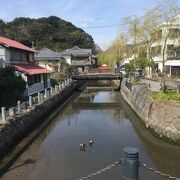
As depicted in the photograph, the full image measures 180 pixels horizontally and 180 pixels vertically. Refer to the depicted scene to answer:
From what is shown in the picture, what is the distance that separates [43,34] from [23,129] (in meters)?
95.8

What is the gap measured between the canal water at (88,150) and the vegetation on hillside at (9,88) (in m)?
4.29

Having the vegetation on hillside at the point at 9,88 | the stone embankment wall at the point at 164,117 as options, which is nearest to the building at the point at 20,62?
the vegetation on hillside at the point at 9,88

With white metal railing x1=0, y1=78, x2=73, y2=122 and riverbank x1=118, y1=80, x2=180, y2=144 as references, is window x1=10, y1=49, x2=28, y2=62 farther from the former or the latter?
riverbank x1=118, y1=80, x2=180, y2=144

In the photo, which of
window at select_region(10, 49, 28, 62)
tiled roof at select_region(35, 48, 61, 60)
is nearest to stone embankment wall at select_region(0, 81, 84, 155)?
window at select_region(10, 49, 28, 62)

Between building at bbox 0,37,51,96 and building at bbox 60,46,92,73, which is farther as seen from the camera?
building at bbox 60,46,92,73

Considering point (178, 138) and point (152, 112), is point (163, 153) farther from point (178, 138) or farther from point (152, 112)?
point (152, 112)

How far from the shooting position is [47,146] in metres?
19.0

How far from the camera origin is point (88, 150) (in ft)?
58.2

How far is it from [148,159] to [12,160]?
8.04 m

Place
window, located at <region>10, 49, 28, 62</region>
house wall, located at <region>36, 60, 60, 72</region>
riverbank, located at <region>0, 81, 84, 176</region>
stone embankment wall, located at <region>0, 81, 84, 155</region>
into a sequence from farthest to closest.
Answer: house wall, located at <region>36, 60, 60, 72</region>, window, located at <region>10, 49, 28, 62</region>, stone embankment wall, located at <region>0, 81, 84, 155</region>, riverbank, located at <region>0, 81, 84, 176</region>

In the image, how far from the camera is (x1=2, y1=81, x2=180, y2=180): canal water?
13.9 metres

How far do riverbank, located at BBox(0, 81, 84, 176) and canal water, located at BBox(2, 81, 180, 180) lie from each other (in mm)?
457

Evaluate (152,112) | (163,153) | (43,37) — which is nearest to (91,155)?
(163,153)

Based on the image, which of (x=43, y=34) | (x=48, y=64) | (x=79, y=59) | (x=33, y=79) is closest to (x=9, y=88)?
(x=33, y=79)
